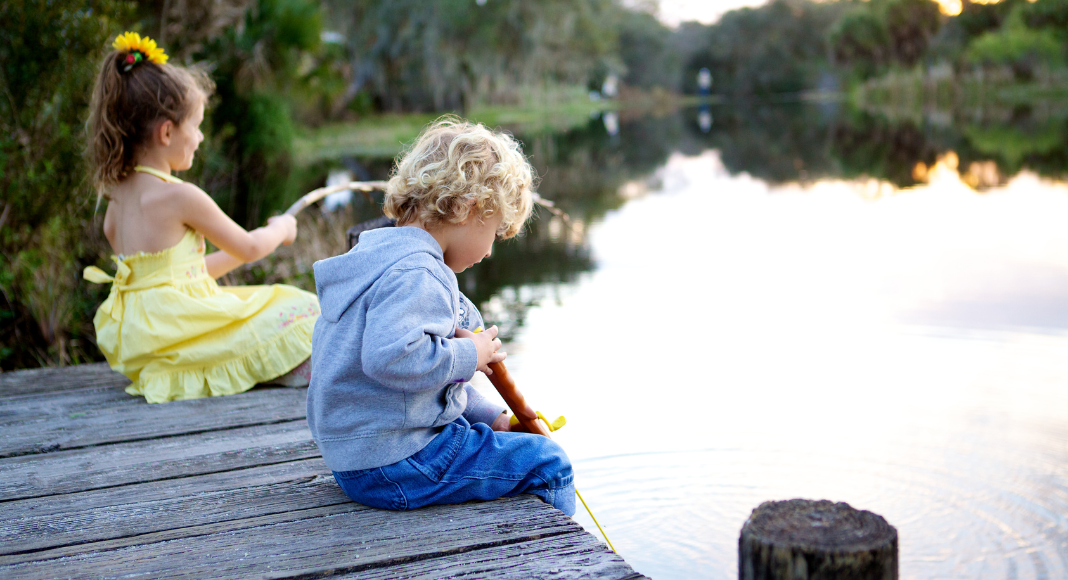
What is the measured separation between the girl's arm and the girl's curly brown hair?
0.21 m

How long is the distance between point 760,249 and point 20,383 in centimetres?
621

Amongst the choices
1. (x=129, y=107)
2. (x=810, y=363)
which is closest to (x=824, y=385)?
(x=810, y=363)

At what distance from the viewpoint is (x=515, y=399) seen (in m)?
2.20

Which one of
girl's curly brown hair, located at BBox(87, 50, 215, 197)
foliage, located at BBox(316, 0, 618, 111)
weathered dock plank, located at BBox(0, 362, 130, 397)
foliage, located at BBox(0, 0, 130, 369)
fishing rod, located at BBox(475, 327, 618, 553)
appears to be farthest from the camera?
foliage, located at BBox(316, 0, 618, 111)

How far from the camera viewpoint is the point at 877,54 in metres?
40.3

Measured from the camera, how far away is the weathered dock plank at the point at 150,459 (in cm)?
230

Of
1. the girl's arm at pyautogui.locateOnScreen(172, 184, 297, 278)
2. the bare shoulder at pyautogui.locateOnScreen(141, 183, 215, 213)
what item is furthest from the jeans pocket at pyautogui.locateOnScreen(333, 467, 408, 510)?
the bare shoulder at pyautogui.locateOnScreen(141, 183, 215, 213)

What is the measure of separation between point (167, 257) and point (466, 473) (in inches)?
59.6

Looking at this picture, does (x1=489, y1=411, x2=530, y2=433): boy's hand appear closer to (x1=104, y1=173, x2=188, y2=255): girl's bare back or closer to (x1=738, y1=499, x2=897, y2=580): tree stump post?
(x1=738, y1=499, x2=897, y2=580): tree stump post

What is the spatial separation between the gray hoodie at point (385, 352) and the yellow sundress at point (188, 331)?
1.11 m

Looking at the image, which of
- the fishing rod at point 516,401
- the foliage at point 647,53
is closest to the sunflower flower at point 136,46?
the fishing rod at point 516,401

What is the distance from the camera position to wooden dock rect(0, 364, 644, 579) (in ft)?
5.86

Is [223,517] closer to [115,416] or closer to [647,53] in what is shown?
[115,416]

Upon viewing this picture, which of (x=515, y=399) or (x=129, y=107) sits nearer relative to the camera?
(x=515, y=399)
